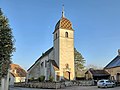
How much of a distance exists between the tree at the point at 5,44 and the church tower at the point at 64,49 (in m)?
33.6

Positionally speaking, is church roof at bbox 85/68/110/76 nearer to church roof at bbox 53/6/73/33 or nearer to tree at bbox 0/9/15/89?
church roof at bbox 53/6/73/33

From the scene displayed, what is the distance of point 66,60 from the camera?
46469 millimetres

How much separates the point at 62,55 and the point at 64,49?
1.61 meters

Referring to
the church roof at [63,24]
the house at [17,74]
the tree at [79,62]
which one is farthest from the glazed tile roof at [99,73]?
the house at [17,74]

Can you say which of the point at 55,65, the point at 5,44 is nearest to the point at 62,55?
the point at 55,65

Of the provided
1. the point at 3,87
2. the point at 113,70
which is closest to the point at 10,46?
the point at 3,87

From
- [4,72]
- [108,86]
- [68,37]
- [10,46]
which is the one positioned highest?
[68,37]

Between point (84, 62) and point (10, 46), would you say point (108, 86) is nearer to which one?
point (10, 46)

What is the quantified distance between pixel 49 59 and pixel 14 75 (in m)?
21.6

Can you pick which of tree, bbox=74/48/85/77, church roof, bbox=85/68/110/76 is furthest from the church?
tree, bbox=74/48/85/77

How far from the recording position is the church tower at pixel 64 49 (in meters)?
45.9

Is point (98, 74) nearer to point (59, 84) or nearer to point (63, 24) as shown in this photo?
point (59, 84)

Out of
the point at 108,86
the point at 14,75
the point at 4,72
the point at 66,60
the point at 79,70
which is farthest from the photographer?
the point at 79,70

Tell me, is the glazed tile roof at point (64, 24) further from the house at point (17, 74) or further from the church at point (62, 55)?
the house at point (17, 74)
